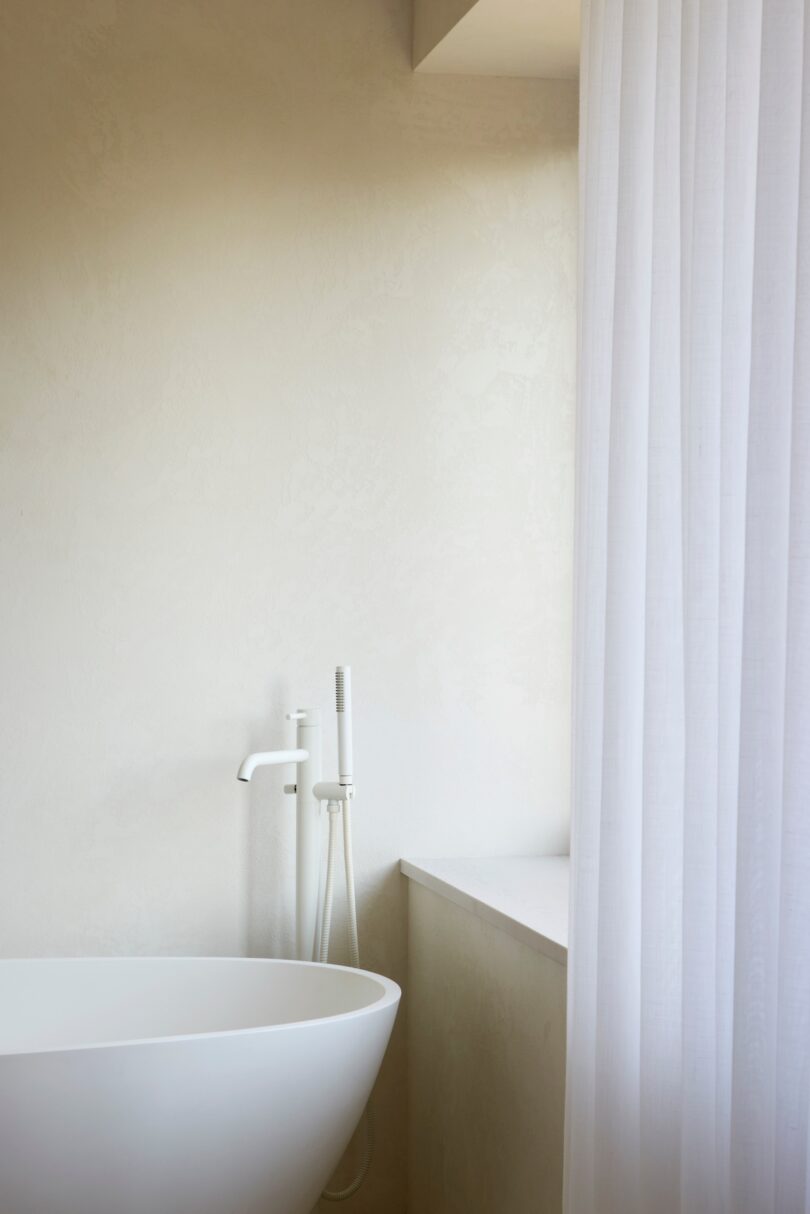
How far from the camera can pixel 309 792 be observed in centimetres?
294

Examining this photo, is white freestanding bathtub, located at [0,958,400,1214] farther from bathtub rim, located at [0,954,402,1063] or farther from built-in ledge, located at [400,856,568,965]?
built-in ledge, located at [400,856,568,965]

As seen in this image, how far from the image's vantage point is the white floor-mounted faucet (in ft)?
9.51

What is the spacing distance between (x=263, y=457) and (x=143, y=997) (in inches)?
46.7

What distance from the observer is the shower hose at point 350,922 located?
114 inches

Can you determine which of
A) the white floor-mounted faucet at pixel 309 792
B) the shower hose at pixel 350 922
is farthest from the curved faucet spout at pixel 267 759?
the shower hose at pixel 350 922

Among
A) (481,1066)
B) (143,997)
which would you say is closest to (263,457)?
(143,997)

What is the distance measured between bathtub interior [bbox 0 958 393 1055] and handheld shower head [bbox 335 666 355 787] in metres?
0.41

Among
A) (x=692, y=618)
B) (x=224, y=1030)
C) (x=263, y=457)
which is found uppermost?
(x=263, y=457)

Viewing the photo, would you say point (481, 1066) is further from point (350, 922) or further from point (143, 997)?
point (143, 997)

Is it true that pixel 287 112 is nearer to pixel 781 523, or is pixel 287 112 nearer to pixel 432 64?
pixel 432 64

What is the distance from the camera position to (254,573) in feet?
9.81

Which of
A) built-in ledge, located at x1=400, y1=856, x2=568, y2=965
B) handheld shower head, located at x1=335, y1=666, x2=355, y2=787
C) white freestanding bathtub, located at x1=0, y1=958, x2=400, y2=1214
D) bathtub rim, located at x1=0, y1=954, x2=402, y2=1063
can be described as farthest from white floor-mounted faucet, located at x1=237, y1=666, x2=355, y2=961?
white freestanding bathtub, located at x1=0, y1=958, x2=400, y2=1214

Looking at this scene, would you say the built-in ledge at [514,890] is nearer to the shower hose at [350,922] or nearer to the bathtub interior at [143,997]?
the shower hose at [350,922]

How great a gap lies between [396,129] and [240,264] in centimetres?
49
